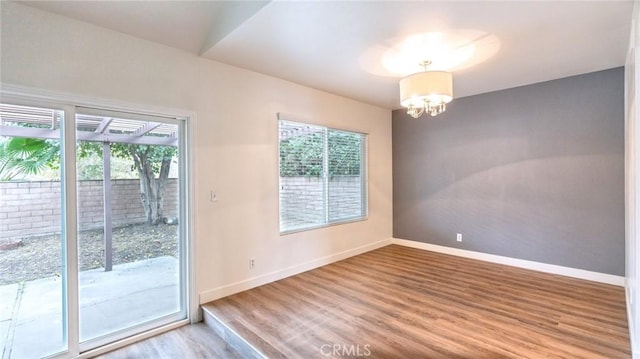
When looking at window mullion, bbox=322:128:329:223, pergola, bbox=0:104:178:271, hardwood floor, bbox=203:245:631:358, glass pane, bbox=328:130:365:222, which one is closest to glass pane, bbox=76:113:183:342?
pergola, bbox=0:104:178:271

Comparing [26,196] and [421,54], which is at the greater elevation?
[421,54]

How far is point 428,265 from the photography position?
4168mm

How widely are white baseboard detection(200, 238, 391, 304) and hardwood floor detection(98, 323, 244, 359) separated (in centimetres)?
37

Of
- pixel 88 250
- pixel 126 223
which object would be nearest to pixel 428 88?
pixel 126 223

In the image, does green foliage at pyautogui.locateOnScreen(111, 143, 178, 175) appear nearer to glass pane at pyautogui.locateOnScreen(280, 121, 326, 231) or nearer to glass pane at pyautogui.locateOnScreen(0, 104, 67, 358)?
glass pane at pyautogui.locateOnScreen(0, 104, 67, 358)

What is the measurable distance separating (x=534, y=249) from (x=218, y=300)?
4.07 metres

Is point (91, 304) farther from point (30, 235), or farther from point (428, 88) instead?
point (428, 88)

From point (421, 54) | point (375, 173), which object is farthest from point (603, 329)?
point (375, 173)

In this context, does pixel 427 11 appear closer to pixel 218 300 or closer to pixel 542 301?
pixel 542 301

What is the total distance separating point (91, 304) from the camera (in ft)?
8.14

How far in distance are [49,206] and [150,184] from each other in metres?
0.74

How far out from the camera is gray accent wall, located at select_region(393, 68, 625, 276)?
3447mm

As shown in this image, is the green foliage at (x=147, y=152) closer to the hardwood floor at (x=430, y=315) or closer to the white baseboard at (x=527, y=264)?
the hardwood floor at (x=430, y=315)

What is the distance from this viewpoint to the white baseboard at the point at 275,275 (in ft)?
10.1
